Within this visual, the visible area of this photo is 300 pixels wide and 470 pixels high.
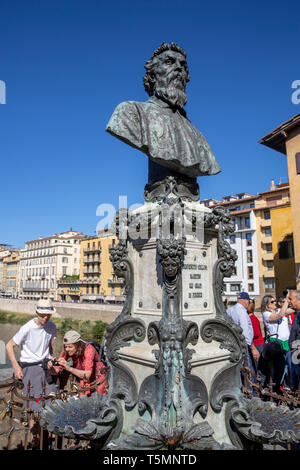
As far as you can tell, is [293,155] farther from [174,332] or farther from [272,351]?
[174,332]

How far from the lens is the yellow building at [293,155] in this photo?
18.5 m

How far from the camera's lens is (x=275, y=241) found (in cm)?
3000

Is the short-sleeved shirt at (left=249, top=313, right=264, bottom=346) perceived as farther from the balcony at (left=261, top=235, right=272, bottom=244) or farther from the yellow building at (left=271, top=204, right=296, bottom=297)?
the balcony at (left=261, top=235, right=272, bottom=244)

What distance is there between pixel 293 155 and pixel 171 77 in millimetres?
17344

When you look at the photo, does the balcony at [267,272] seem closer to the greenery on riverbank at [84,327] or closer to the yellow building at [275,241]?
the yellow building at [275,241]

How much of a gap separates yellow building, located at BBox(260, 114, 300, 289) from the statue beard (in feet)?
51.1

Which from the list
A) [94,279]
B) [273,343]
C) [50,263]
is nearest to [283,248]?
[273,343]

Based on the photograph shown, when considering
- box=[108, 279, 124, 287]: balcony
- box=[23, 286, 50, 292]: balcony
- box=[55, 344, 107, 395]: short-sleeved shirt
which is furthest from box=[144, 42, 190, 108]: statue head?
box=[23, 286, 50, 292]: balcony

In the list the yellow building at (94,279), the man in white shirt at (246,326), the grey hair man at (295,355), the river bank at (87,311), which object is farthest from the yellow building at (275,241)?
the grey hair man at (295,355)

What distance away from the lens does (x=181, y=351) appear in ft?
10.3

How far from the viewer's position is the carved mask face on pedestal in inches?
165

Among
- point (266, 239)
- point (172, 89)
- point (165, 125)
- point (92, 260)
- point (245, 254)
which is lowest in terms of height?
point (165, 125)

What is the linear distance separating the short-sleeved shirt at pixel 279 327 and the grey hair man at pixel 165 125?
9.19 feet
